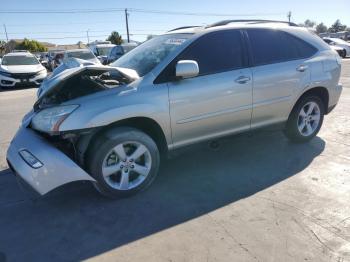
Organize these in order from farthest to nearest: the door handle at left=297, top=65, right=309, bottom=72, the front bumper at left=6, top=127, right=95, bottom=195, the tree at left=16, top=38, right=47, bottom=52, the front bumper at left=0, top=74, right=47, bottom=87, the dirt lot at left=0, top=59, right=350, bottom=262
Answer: the tree at left=16, top=38, right=47, bottom=52 → the front bumper at left=0, top=74, right=47, bottom=87 → the door handle at left=297, top=65, right=309, bottom=72 → the front bumper at left=6, top=127, right=95, bottom=195 → the dirt lot at left=0, top=59, right=350, bottom=262

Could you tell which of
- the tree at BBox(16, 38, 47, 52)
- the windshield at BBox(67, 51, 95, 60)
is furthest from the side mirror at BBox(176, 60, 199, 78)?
the tree at BBox(16, 38, 47, 52)

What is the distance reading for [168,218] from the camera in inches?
128

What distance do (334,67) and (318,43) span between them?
1.46ft

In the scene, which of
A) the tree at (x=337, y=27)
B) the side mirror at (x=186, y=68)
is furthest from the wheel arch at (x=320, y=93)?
the tree at (x=337, y=27)

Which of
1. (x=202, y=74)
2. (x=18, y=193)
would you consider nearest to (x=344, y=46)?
(x=202, y=74)

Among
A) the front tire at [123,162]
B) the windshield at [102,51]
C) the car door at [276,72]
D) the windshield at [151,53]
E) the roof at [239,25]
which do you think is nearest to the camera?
the front tire at [123,162]

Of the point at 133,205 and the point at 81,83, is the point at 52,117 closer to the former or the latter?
the point at 81,83

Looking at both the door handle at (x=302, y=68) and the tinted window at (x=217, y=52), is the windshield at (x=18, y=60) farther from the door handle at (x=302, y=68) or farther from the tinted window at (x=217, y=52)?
the door handle at (x=302, y=68)

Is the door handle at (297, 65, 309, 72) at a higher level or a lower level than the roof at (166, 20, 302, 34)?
lower

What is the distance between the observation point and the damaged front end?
124 inches

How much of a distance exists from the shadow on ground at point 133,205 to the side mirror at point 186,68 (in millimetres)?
963

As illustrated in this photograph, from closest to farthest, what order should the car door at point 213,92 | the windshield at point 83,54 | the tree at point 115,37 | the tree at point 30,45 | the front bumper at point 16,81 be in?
the car door at point 213,92 < the front bumper at point 16,81 < the windshield at point 83,54 < the tree at point 115,37 < the tree at point 30,45

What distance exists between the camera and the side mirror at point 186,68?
3564 mm

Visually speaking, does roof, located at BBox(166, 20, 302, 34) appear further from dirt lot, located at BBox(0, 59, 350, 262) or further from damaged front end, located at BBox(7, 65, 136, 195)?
dirt lot, located at BBox(0, 59, 350, 262)
